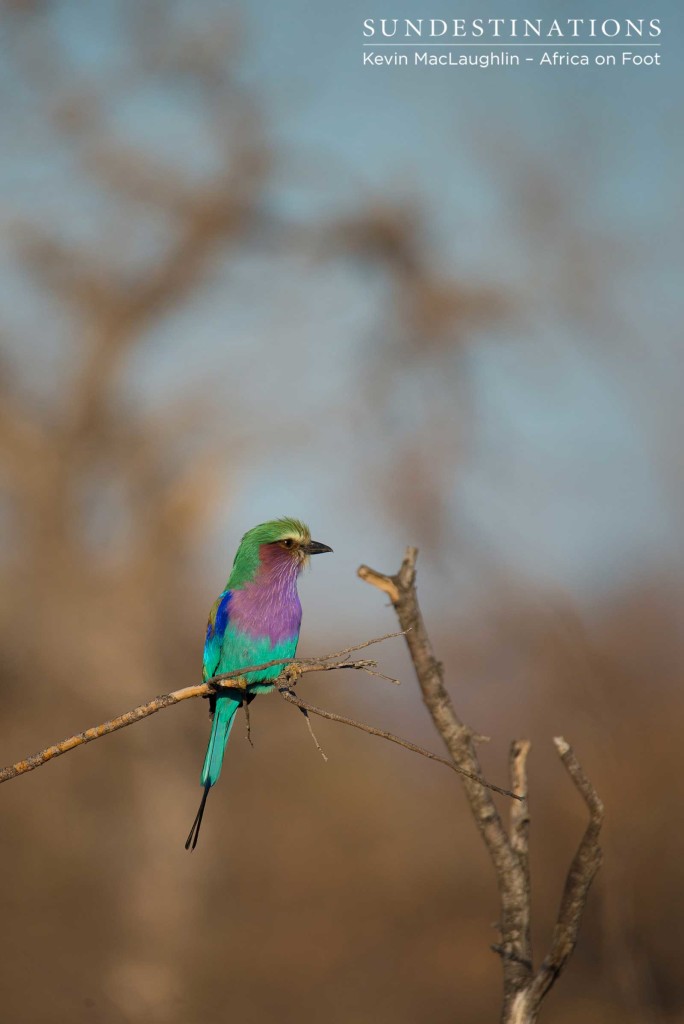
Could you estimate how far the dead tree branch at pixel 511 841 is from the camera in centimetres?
239

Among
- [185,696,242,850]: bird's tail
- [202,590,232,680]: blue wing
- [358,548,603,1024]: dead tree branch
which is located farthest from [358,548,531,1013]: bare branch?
[185,696,242,850]: bird's tail

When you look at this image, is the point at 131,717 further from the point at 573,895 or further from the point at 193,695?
the point at 573,895

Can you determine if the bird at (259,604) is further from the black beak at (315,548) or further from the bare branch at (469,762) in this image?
the bare branch at (469,762)

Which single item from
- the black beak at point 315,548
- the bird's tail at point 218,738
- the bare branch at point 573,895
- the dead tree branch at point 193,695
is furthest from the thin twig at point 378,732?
the bare branch at point 573,895

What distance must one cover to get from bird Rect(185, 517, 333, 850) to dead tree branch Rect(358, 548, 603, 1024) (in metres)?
0.20

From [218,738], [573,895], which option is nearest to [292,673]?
[218,738]

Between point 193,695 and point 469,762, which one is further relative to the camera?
point 469,762

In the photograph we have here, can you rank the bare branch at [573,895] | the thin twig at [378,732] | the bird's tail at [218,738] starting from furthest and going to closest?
the bare branch at [573,895] < the bird's tail at [218,738] < the thin twig at [378,732]

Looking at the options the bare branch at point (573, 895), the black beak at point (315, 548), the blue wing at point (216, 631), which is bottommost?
the bare branch at point (573, 895)

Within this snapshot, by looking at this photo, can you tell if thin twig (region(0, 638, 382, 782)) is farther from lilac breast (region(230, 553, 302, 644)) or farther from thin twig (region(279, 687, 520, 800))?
lilac breast (region(230, 553, 302, 644))

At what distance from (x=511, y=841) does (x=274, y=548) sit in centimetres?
105

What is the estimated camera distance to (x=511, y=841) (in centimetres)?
253

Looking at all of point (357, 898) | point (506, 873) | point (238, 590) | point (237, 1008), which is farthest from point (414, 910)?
point (238, 590)

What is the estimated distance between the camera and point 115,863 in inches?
300
